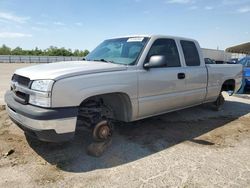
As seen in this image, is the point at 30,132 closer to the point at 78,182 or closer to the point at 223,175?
the point at 78,182

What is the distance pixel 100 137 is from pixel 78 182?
0.98m

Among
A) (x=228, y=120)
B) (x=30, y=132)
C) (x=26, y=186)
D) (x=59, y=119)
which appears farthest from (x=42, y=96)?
(x=228, y=120)

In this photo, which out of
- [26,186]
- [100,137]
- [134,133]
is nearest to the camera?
[26,186]

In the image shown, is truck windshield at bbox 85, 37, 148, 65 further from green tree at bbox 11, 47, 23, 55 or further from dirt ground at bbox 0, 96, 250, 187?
green tree at bbox 11, 47, 23, 55

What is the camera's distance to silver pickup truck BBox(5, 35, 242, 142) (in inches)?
133

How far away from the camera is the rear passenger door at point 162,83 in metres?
4.41

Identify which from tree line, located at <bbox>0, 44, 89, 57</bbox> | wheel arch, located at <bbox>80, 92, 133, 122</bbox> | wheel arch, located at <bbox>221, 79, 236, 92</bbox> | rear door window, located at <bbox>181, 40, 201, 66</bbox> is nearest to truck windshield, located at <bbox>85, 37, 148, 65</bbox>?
wheel arch, located at <bbox>80, 92, 133, 122</bbox>

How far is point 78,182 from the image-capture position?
3.22m

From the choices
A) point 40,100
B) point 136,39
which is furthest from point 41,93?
point 136,39

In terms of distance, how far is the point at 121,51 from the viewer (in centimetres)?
480

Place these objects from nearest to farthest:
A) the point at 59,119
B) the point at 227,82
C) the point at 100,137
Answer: the point at 59,119, the point at 100,137, the point at 227,82

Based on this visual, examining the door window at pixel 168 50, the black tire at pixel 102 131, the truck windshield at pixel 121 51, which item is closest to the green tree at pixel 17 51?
the truck windshield at pixel 121 51

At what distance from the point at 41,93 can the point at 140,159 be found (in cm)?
179

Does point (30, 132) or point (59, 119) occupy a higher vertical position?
point (59, 119)
